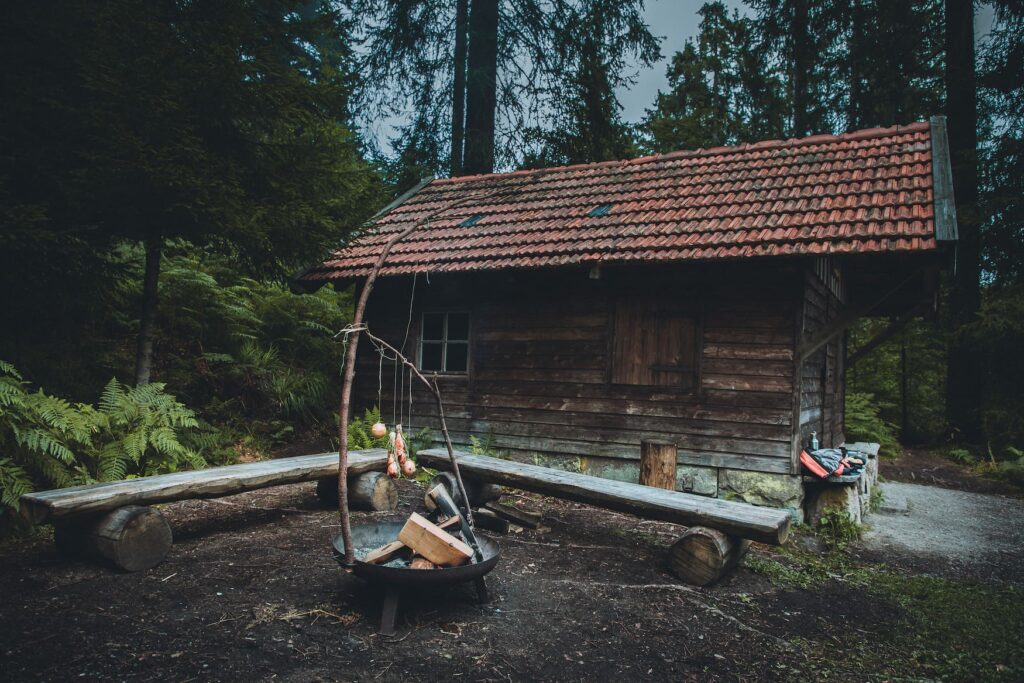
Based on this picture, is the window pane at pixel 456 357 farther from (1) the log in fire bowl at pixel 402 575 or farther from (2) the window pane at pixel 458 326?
(1) the log in fire bowl at pixel 402 575

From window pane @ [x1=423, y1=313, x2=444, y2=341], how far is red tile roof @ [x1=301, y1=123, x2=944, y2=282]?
3.58 ft

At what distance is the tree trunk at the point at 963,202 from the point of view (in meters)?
13.0

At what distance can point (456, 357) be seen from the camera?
9.70 m

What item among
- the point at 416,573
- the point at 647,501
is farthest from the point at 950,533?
the point at 416,573

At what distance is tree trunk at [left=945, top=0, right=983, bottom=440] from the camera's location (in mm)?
12969

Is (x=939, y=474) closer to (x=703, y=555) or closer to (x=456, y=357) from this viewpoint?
(x=703, y=555)

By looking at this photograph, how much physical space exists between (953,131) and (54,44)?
53.9ft

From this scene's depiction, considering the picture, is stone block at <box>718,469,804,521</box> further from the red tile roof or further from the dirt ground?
the dirt ground

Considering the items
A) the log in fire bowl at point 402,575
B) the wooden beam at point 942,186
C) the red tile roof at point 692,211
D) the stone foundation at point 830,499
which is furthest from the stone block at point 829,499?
the log in fire bowl at point 402,575

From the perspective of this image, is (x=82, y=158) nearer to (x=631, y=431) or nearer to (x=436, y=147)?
(x=631, y=431)

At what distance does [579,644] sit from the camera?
376 cm

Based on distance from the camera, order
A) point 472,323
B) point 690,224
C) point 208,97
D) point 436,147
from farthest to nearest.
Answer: point 436,147
point 472,323
point 690,224
point 208,97

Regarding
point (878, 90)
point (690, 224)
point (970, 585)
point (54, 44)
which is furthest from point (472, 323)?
point (878, 90)

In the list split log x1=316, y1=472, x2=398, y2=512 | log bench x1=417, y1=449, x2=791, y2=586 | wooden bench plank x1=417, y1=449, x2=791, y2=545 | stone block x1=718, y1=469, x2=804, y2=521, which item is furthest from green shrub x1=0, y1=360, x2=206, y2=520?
stone block x1=718, y1=469, x2=804, y2=521
